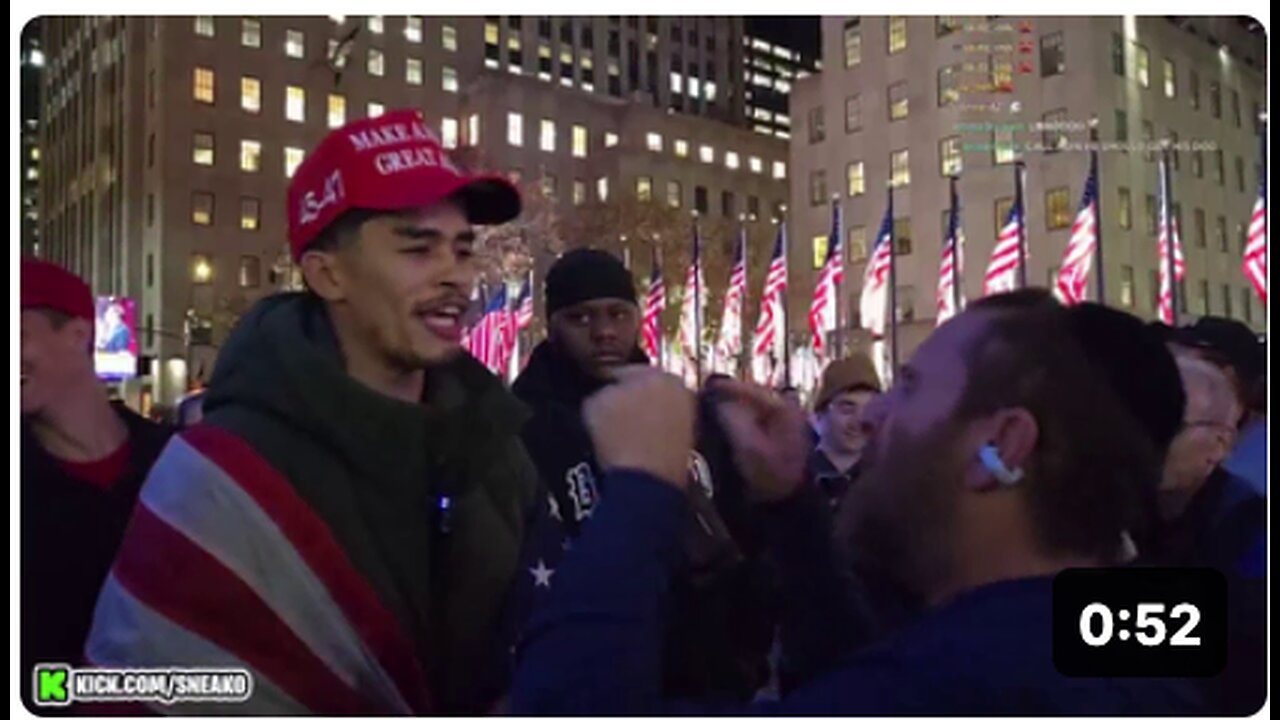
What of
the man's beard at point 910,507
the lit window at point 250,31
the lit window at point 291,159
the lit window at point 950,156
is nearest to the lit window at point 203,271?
the lit window at point 291,159

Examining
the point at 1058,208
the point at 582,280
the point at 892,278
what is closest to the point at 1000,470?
the point at 582,280

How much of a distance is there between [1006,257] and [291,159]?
1226 millimetres

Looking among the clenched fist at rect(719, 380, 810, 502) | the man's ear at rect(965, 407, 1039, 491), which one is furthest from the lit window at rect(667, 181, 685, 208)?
the man's ear at rect(965, 407, 1039, 491)

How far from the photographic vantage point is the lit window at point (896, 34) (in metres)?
1.68

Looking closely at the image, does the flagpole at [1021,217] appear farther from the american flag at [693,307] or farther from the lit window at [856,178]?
the american flag at [693,307]

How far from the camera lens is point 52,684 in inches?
57.8

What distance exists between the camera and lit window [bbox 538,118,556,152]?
1845mm

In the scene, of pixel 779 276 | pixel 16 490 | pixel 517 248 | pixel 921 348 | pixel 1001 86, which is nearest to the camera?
pixel 921 348

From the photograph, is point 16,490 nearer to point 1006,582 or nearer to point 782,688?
point 782,688

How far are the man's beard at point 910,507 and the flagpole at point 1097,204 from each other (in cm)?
63

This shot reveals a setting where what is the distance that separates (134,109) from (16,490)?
74 centimetres

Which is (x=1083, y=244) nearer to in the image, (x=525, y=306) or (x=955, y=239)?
(x=955, y=239)

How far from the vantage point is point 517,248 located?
5.11 ft

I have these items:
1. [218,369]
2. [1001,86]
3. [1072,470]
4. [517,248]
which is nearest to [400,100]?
[517,248]
